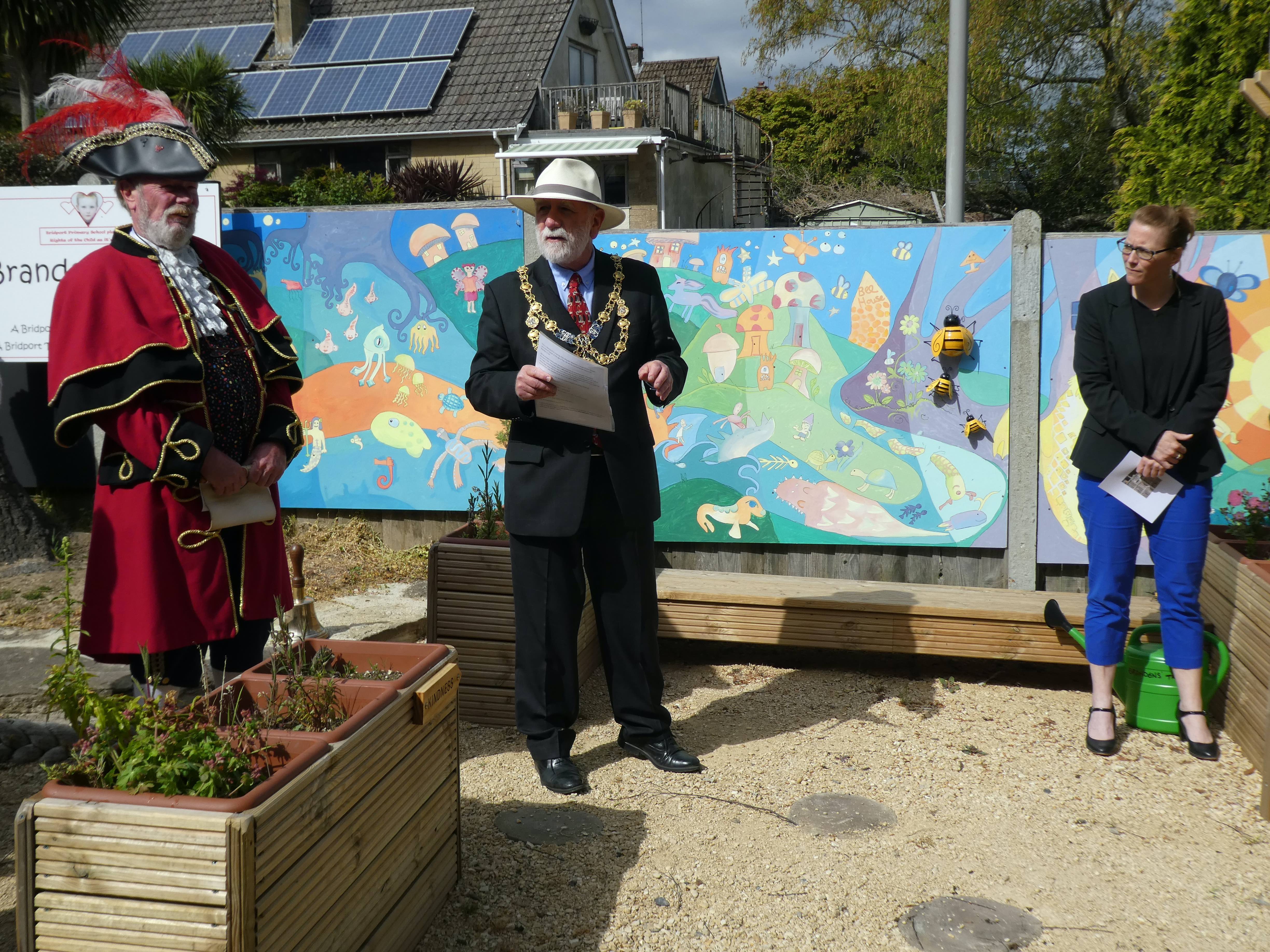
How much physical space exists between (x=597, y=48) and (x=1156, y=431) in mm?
24841

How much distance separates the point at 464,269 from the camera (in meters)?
5.60

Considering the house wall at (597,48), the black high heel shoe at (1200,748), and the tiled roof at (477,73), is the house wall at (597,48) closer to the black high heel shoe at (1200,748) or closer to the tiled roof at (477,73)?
the tiled roof at (477,73)

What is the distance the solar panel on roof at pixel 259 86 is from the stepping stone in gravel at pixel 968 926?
73.8ft

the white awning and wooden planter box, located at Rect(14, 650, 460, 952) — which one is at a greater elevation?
the white awning

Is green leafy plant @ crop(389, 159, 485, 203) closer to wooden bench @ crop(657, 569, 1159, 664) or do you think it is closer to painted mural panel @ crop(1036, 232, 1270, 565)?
painted mural panel @ crop(1036, 232, 1270, 565)

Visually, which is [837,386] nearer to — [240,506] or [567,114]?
[240,506]

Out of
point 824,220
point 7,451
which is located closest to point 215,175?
point 824,220

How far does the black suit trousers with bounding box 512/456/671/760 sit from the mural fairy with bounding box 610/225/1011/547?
5.91 ft

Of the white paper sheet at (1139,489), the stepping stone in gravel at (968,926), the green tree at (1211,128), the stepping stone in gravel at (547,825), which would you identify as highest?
the green tree at (1211,128)

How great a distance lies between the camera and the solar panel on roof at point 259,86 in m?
22.0

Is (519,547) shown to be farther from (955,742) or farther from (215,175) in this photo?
(215,175)

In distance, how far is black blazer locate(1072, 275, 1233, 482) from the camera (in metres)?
3.60

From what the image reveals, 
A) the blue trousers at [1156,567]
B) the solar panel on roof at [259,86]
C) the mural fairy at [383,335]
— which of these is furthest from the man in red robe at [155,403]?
the solar panel on roof at [259,86]

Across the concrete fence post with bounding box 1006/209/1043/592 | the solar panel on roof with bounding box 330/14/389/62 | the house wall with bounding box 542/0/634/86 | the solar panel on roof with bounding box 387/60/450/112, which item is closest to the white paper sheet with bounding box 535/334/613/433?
the concrete fence post with bounding box 1006/209/1043/592
